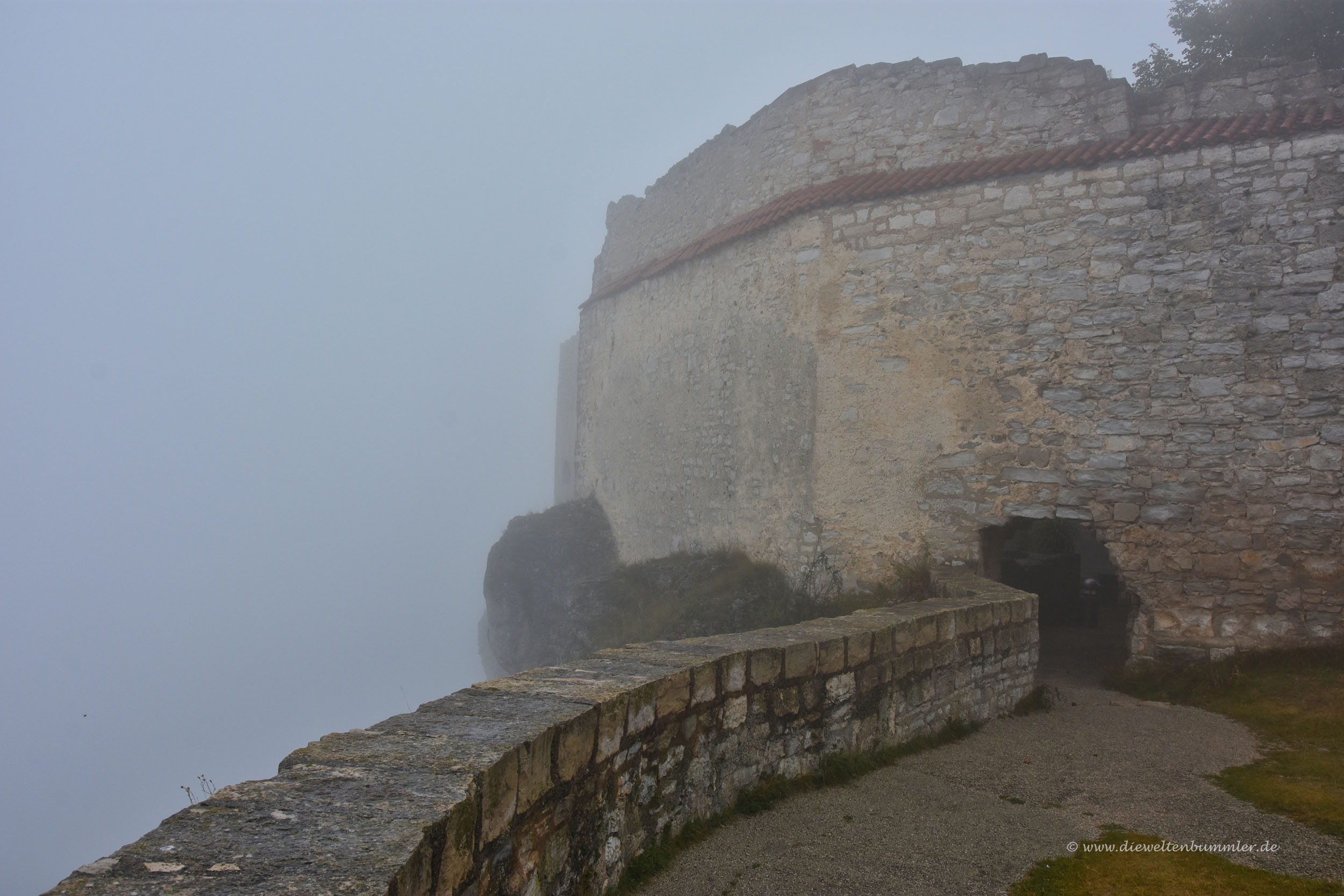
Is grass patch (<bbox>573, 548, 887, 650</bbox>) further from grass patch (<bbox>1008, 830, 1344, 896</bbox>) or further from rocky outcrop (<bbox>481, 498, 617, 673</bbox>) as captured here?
grass patch (<bbox>1008, 830, 1344, 896</bbox>)

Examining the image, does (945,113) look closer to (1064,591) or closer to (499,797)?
(1064,591)

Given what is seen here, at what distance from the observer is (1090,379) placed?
7512 mm

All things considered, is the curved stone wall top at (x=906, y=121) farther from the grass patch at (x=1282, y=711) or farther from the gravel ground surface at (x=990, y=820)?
the gravel ground surface at (x=990, y=820)

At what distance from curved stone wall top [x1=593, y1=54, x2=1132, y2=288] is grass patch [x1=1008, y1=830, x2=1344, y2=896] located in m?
6.74

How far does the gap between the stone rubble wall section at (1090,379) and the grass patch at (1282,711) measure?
0.79 feet

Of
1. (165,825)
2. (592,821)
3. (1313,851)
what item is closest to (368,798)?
(165,825)

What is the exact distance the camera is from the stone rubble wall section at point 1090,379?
6.81 m

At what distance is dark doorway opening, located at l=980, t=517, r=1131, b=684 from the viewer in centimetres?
788

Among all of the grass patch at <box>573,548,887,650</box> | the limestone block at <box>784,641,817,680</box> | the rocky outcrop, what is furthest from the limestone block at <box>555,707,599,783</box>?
the rocky outcrop

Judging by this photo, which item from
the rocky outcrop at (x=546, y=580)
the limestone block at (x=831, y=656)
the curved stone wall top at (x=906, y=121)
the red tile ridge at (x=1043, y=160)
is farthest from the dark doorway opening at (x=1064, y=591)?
the rocky outcrop at (x=546, y=580)

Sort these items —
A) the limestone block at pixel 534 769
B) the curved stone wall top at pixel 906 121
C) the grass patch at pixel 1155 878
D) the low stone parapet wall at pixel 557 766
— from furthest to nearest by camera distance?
1. the curved stone wall top at pixel 906 121
2. the grass patch at pixel 1155 878
3. the limestone block at pixel 534 769
4. the low stone parapet wall at pixel 557 766

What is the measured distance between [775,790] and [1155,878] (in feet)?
5.07

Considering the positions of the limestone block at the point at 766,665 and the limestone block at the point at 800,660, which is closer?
the limestone block at the point at 766,665

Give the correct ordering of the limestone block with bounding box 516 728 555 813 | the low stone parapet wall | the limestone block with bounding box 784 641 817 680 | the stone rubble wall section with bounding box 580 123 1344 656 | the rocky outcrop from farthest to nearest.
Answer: the rocky outcrop
the stone rubble wall section with bounding box 580 123 1344 656
the limestone block with bounding box 784 641 817 680
the limestone block with bounding box 516 728 555 813
the low stone parapet wall
